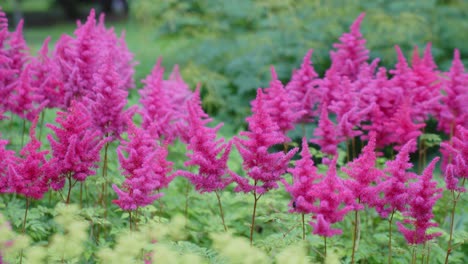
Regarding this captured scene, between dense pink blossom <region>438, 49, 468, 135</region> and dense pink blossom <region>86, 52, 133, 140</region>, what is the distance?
9.78ft

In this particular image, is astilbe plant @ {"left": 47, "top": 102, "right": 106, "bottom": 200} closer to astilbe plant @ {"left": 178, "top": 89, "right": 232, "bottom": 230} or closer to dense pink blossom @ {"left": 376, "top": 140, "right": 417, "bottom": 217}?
astilbe plant @ {"left": 178, "top": 89, "right": 232, "bottom": 230}

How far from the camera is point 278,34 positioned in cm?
1080

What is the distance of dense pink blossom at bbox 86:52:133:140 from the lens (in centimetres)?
495

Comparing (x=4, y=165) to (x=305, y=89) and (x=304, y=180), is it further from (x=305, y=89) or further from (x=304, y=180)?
(x=305, y=89)

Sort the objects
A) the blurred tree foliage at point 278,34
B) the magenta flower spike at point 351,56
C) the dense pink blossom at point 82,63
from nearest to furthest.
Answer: the dense pink blossom at point 82,63 → the magenta flower spike at point 351,56 → the blurred tree foliage at point 278,34

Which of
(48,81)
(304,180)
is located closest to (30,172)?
(48,81)

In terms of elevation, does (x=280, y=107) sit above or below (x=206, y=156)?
above

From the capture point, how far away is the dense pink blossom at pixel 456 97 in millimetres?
5812

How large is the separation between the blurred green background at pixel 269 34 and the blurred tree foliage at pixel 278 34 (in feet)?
0.05

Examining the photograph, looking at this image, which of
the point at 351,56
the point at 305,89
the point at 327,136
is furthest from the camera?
the point at 351,56

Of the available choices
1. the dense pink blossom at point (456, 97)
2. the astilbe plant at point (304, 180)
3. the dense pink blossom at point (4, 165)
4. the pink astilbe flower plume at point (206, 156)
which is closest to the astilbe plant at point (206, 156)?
the pink astilbe flower plume at point (206, 156)

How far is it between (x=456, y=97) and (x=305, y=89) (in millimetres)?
1400

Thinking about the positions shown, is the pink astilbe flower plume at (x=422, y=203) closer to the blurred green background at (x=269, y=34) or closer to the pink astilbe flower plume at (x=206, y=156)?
the pink astilbe flower plume at (x=206, y=156)

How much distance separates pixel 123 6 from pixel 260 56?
2906cm
